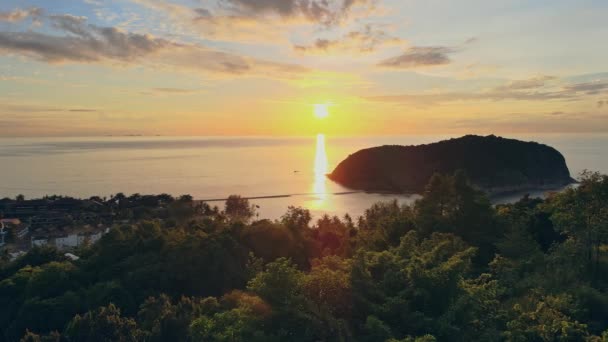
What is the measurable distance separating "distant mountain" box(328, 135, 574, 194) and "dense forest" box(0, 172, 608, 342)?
60.9m

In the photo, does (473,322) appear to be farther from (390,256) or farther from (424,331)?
(390,256)

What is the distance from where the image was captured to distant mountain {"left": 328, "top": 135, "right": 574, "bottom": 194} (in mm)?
79562

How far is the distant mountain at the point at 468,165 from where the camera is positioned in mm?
79562

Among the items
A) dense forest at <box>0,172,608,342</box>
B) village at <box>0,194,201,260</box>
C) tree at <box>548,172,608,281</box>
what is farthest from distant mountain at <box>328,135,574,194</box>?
tree at <box>548,172,608,281</box>

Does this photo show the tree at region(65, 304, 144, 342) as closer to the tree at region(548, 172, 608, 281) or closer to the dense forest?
the dense forest

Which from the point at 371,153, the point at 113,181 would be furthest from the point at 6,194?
the point at 371,153

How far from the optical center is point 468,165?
81688 millimetres

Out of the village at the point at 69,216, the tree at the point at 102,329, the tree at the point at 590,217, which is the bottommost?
the village at the point at 69,216

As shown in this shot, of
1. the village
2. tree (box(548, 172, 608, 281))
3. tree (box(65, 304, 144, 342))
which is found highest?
tree (box(548, 172, 608, 281))

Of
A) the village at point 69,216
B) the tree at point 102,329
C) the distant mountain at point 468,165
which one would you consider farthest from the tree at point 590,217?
the distant mountain at point 468,165

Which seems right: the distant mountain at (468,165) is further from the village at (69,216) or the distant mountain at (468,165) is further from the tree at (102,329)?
the tree at (102,329)

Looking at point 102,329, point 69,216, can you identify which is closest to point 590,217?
point 102,329

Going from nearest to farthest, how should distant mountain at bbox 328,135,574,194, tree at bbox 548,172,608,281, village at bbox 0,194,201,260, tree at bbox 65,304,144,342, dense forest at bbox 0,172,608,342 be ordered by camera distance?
dense forest at bbox 0,172,608,342 → tree at bbox 65,304,144,342 → tree at bbox 548,172,608,281 → village at bbox 0,194,201,260 → distant mountain at bbox 328,135,574,194

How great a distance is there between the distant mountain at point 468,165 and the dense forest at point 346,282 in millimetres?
60874
